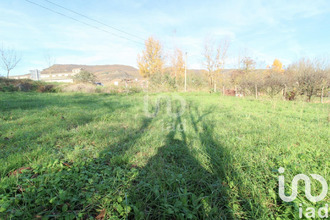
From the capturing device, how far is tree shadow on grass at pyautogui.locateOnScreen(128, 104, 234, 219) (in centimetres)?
138

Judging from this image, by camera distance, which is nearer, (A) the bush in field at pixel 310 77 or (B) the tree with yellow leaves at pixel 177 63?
(A) the bush in field at pixel 310 77

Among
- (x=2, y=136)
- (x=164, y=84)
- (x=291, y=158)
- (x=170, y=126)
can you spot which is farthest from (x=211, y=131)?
(x=164, y=84)

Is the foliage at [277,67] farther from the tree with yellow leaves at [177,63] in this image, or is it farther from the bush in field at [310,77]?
the tree with yellow leaves at [177,63]

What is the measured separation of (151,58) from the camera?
29703 mm

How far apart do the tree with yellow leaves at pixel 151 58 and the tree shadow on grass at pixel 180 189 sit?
2794 cm

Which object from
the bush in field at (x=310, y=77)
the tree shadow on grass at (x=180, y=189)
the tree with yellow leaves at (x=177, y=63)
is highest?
the tree with yellow leaves at (x=177, y=63)

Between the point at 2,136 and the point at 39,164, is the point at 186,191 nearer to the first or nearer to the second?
the point at 39,164

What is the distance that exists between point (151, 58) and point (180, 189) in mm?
30099

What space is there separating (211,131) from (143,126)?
173 cm

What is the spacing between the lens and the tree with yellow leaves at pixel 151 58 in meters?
29.2

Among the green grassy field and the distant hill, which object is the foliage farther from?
the distant hill

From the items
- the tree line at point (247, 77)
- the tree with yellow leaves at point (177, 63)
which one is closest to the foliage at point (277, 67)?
the tree line at point (247, 77)

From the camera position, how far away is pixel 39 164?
1.99 m

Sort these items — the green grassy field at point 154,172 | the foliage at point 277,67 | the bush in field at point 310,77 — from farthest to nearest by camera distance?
the foliage at point 277,67 < the bush in field at point 310,77 < the green grassy field at point 154,172
